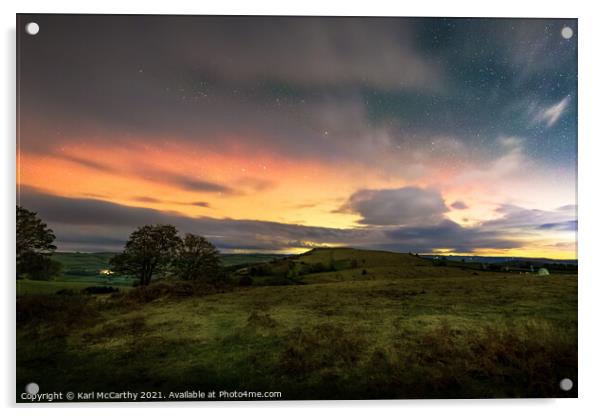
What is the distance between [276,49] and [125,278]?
4.15 meters

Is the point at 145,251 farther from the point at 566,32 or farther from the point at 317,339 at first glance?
the point at 566,32

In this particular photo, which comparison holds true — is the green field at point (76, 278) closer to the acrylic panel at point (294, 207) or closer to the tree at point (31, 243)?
the acrylic panel at point (294, 207)

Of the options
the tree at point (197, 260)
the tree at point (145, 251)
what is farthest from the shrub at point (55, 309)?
the tree at point (197, 260)

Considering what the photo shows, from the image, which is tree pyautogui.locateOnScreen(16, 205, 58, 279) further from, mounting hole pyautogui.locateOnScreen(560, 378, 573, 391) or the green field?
mounting hole pyautogui.locateOnScreen(560, 378, 573, 391)

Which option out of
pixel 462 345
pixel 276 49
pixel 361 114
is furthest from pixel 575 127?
pixel 276 49

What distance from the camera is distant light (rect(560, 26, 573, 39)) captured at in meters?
5.21

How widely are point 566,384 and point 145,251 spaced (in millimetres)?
6532

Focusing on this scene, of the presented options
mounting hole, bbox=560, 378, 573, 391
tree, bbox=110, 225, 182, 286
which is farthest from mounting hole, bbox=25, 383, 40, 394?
mounting hole, bbox=560, 378, 573, 391

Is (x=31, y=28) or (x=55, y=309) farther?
(x=31, y=28)

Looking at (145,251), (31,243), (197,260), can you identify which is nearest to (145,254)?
(145,251)

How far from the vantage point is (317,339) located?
192 inches

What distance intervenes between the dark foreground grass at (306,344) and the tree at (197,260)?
326 mm

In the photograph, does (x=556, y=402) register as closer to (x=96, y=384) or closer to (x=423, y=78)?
(x=423, y=78)
